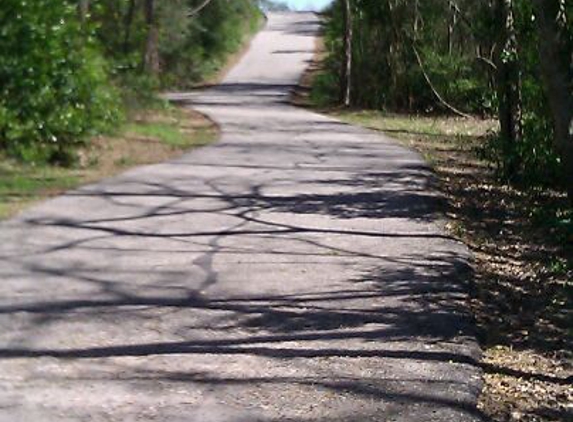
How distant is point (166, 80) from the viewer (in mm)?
41469

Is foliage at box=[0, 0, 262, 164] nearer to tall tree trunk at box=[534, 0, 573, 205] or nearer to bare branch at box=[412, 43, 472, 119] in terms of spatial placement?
tall tree trunk at box=[534, 0, 573, 205]

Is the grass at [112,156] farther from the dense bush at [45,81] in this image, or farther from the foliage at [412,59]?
the foliage at [412,59]

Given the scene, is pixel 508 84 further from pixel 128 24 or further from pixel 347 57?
pixel 347 57

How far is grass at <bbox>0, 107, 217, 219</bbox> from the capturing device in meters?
16.6

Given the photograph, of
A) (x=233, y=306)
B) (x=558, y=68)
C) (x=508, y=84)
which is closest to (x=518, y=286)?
(x=233, y=306)

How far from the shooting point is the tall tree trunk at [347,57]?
40719 millimetres

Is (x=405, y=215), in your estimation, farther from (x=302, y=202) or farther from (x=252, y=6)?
(x=252, y=6)

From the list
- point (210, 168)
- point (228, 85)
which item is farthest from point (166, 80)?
point (210, 168)

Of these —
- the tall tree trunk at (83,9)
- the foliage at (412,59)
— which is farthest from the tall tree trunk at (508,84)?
the tall tree trunk at (83,9)

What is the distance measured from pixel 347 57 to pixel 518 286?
30.9 meters

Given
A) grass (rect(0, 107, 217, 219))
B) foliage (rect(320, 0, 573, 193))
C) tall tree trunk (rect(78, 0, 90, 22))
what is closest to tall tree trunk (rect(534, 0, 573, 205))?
grass (rect(0, 107, 217, 219))

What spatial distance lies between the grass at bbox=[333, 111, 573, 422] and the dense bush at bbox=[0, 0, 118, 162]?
6.05m

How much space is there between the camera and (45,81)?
62.2 feet

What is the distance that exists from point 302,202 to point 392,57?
23858 mm
